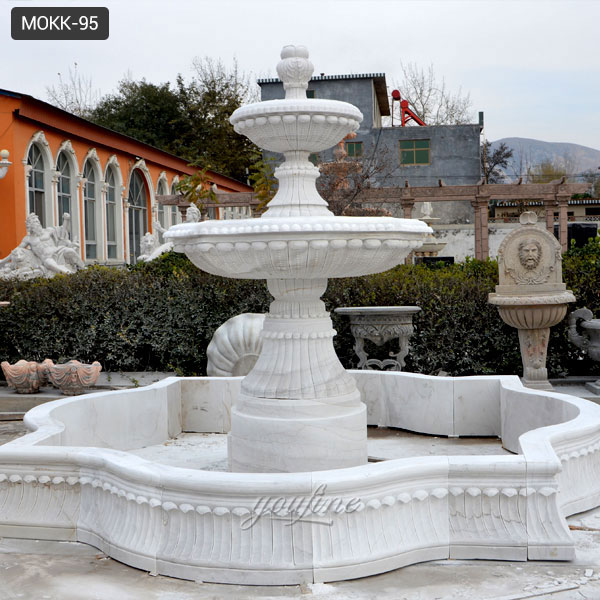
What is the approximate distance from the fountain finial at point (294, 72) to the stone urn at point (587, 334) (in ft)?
14.1

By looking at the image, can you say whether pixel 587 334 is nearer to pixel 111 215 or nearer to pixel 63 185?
pixel 63 185

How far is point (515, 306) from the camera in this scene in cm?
738

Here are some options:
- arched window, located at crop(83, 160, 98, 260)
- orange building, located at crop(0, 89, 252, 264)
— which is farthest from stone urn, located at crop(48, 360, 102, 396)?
arched window, located at crop(83, 160, 98, 260)

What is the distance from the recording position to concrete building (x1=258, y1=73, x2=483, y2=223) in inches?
1151

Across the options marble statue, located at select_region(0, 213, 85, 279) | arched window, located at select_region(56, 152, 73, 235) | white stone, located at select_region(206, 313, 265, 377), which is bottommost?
white stone, located at select_region(206, 313, 265, 377)

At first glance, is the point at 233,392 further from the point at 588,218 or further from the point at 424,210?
the point at 588,218

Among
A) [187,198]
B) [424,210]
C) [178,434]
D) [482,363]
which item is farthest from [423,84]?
[178,434]

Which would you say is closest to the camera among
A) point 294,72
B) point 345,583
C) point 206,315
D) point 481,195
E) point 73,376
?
point 345,583

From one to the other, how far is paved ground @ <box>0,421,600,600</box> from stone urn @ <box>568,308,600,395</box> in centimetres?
424

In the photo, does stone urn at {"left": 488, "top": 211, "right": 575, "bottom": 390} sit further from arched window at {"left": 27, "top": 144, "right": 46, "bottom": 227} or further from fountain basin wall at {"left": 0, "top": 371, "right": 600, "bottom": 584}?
arched window at {"left": 27, "top": 144, "right": 46, "bottom": 227}

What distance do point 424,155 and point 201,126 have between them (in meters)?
11.5

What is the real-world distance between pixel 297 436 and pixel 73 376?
438 cm

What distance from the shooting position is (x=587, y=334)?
787cm

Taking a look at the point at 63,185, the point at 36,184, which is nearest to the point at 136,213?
the point at 63,185
